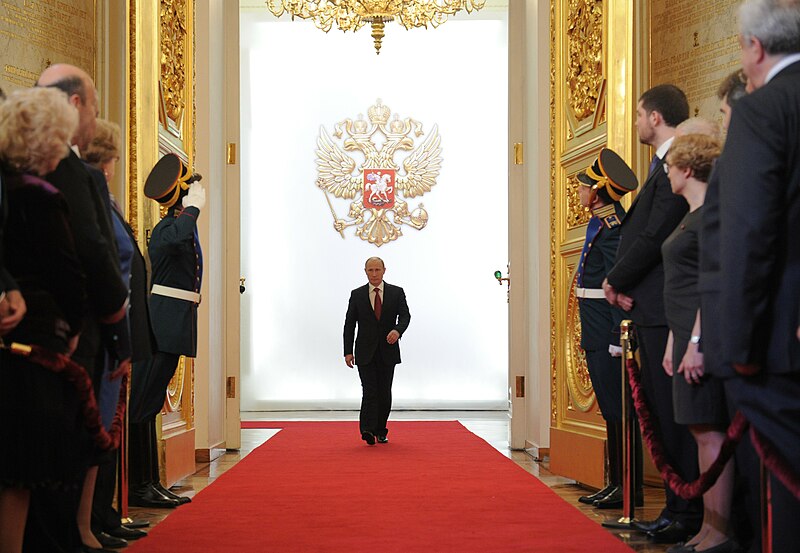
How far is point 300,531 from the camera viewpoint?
13.6 feet

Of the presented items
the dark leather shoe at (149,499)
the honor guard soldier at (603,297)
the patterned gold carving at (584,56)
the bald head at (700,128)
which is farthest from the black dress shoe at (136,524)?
the patterned gold carving at (584,56)

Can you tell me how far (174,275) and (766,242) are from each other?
131 inches

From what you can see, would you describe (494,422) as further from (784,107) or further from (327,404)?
(784,107)

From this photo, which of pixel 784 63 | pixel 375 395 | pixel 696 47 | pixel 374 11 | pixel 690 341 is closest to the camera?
pixel 784 63

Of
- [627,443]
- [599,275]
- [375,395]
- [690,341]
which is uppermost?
[599,275]

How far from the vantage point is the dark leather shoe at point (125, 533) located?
13.2 ft

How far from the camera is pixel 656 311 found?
3992mm

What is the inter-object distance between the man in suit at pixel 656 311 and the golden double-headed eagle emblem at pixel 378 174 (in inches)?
331

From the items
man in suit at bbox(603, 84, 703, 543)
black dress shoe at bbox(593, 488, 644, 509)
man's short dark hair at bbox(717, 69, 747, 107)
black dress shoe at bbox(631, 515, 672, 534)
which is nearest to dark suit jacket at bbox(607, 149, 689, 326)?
man in suit at bbox(603, 84, 703, 543)

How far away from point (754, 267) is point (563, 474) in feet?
12.9

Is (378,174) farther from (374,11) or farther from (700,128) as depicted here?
(700,128)

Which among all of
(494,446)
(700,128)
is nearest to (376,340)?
(494,446)

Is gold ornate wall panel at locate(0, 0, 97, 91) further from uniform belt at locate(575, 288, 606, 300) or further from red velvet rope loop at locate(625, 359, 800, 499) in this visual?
red velvet rope loop at locate(625, 359, 800, 499)

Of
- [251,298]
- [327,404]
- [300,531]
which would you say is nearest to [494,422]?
[327,404]
